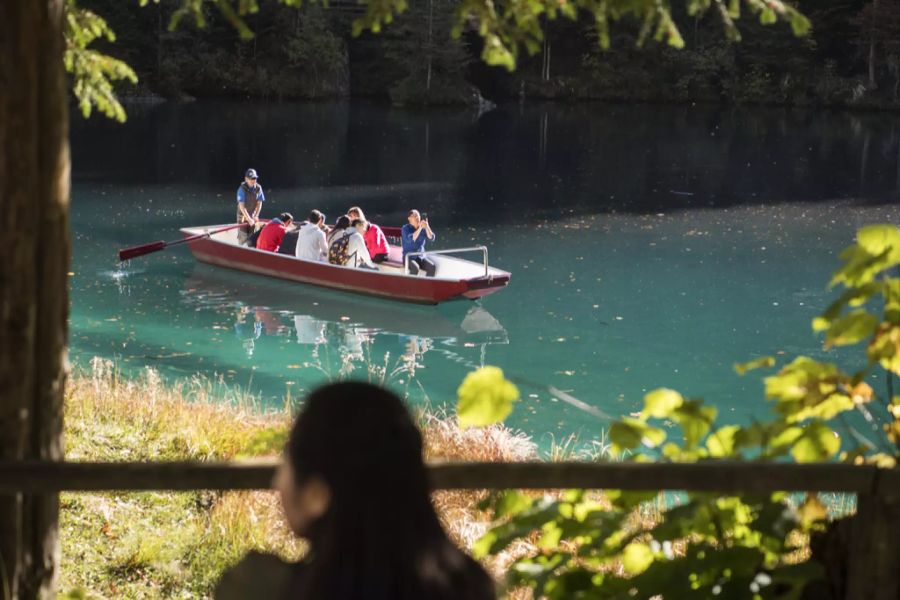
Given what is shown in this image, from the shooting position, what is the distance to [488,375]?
274 cm

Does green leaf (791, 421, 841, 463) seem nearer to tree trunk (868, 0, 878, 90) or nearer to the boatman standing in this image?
the boatman standing

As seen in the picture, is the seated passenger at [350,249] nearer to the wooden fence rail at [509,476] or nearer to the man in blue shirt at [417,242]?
the man in blue shirt at [417,242]

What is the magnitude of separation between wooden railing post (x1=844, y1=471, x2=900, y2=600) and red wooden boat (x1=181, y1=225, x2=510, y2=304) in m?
12.4

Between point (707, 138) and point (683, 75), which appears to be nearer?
point (707, 138)

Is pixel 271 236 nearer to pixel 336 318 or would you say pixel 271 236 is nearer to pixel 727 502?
pixel 336 318

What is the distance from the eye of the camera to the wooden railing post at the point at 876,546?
8.28 feet

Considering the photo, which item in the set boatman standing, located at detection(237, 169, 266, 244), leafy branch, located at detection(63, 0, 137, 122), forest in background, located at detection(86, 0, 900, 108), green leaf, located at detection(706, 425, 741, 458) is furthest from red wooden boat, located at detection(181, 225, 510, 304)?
forest in background, located at detection(86, 0, 900, 108)

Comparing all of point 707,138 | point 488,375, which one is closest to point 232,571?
point 488,375

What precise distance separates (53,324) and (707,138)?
120 ft

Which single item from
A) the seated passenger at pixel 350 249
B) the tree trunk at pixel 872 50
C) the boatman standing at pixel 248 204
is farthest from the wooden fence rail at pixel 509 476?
the tree trunk at pixel 872 50

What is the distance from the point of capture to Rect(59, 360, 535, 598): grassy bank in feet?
16.1

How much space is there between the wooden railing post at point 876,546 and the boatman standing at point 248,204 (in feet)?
51.5

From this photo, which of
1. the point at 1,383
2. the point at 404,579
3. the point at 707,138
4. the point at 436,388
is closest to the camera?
the point at 404,579

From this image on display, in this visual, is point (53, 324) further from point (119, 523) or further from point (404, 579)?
point (119, 523)
